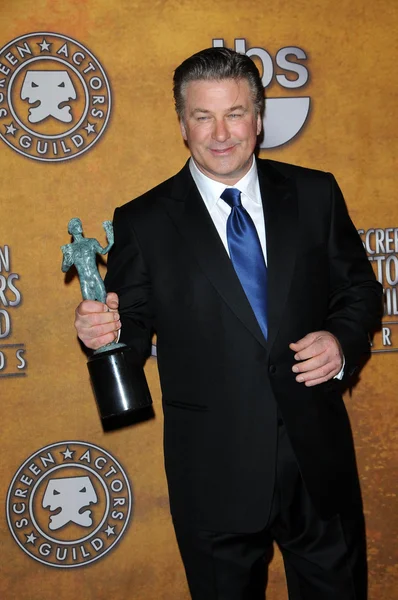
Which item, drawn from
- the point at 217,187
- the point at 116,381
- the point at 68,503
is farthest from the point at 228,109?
the point at 68,503

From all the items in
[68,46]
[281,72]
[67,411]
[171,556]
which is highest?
[68,46]

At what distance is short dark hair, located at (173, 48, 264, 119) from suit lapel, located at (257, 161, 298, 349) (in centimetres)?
19

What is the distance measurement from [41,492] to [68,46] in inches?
52.2

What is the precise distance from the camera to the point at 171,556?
2459 mm

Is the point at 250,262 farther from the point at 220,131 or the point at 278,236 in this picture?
the point at 220,131


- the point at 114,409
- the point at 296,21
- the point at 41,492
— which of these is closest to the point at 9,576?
the point at 41,492

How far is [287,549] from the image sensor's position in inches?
75.0

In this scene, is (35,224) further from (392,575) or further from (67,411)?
(392,575)

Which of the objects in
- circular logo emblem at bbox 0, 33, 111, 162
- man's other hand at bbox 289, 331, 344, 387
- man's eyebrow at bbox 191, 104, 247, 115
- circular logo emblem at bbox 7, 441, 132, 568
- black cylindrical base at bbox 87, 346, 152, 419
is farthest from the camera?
circular logo emblem at bbox 7, 441, 132, 568

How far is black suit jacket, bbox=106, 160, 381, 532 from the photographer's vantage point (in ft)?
5.84

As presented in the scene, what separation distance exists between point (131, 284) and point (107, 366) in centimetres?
33

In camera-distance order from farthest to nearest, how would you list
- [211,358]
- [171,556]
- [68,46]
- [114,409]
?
[171,556] < [68,46] < [211,358] < [114,409]

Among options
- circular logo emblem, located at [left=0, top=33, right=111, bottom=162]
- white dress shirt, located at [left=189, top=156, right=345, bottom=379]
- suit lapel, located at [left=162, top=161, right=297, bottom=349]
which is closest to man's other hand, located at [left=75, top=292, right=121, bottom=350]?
suit lapel, located at [left=162, top=161, right=297, bottom=349]

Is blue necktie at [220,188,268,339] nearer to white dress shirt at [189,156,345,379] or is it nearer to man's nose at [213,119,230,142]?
white dress shirt at [189,156,345,379]
